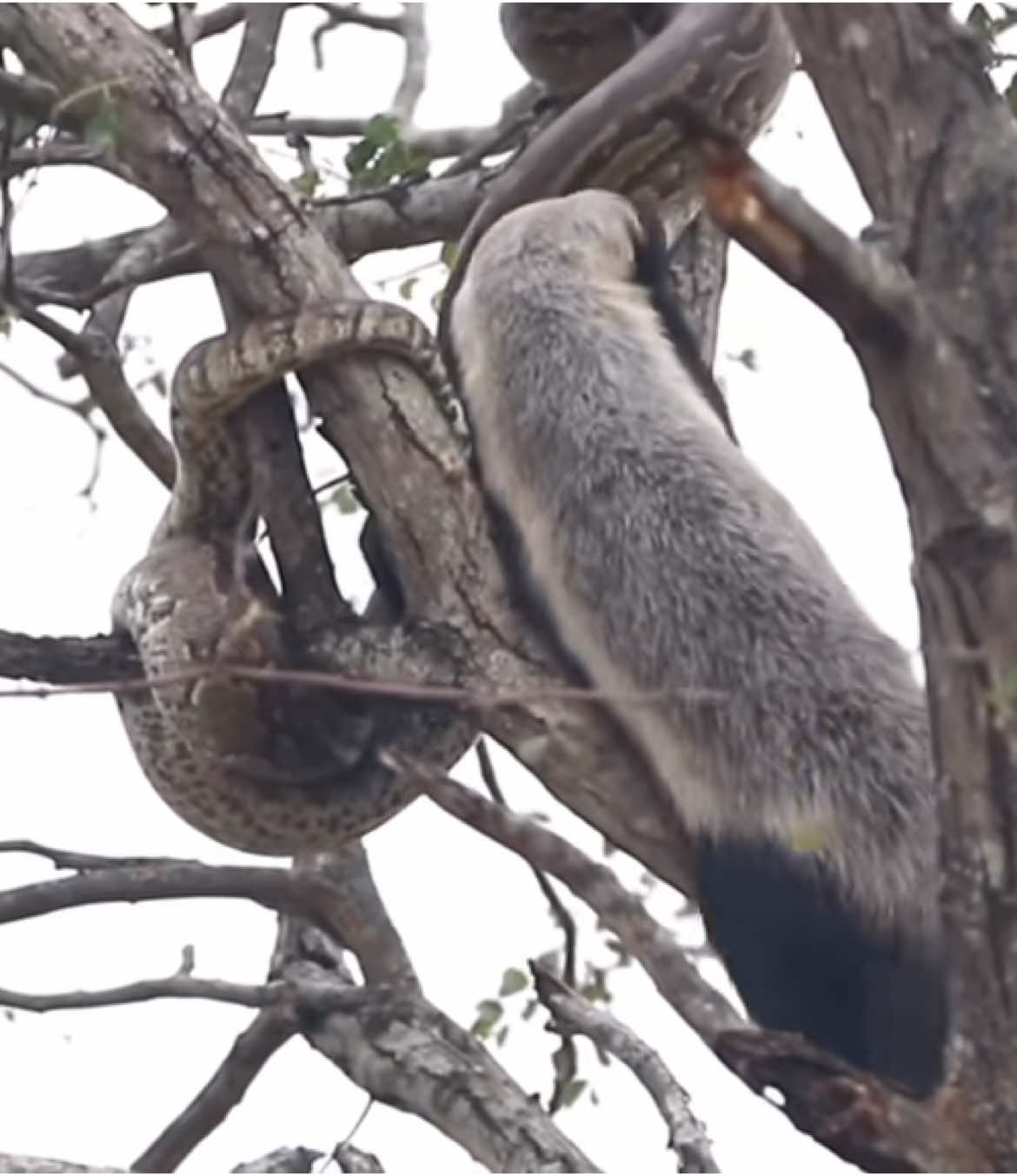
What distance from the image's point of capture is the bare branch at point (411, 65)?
630 cm


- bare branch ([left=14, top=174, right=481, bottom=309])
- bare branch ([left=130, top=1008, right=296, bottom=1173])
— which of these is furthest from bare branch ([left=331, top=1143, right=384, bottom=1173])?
bare branch ([left=14, top=174, right=481, bottom=309])

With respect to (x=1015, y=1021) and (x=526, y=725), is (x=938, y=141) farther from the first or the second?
(x=526, y=725)

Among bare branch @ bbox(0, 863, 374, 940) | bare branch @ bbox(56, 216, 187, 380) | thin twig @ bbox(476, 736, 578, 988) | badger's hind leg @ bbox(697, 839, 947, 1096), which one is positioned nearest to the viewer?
badger's hind leg @ bbox(697, 839, 947, 1096)

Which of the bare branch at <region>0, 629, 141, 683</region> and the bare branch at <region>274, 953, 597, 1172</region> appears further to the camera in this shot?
the bare branch at <region>0, 629, 141, 683</region>

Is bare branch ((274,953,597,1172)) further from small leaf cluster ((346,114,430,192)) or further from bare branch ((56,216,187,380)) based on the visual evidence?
small leaf cluster ((346,114,430,192))

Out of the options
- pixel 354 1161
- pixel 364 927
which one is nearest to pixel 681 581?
pixel 354 1161

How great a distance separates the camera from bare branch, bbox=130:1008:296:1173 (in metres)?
5.36

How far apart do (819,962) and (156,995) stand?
1.45 meters

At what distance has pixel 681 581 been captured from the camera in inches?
180

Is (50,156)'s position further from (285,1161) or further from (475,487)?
(285,1161)

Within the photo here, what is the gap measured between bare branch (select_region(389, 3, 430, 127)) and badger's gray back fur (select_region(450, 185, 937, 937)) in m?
1.17

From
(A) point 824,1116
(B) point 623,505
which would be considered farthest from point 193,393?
(A) point 824,1116

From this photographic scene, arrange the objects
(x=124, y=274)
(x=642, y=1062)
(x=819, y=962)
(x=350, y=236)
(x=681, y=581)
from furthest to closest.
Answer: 1. (x=350, y=236)
2. (x=124, y=274)
3. (x=681, y=581)
4. (x=819, y=962)
5. (x=642, y=1062)

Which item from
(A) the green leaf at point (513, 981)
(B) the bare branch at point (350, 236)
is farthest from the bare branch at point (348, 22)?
(A) the green leaf at point (513, 981)
